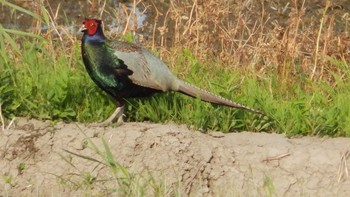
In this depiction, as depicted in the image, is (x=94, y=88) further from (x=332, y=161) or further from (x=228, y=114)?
(x=332, y=161)

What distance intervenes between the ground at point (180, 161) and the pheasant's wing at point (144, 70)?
0.87 feet

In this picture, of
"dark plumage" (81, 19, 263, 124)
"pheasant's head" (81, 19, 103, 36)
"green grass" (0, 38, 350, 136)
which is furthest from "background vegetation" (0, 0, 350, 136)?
"pheasant's head" (81, 19, 103, 36)

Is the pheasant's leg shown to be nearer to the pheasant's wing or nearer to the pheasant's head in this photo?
the pheasant's wing

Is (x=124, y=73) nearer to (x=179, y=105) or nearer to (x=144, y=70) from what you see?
(x=144, y=70)

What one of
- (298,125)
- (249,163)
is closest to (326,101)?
(298,125)

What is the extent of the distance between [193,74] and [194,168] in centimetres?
94

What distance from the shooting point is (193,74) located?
7363mm

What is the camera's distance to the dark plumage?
22.2 feet

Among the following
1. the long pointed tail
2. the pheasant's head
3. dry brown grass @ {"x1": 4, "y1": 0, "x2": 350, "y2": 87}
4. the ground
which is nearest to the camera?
the ground

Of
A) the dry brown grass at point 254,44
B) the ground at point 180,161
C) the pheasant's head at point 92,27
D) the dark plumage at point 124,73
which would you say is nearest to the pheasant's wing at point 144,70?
the dark plumage at point 124,73

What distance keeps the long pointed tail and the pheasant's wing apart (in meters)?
0.06

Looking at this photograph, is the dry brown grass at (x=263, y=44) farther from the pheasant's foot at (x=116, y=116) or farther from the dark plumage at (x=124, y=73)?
the pheasant's foot at (x=116, y=116)

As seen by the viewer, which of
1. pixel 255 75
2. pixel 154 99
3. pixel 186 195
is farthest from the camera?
pixel 255 75

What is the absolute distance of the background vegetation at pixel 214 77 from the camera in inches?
271
